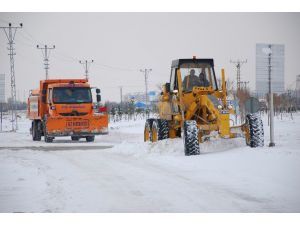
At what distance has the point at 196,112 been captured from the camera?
1795 cm

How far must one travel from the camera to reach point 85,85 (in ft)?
91.2

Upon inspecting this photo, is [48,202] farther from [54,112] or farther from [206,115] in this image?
[54,112]

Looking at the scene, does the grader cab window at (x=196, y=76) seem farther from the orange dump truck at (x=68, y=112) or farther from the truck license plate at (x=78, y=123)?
the truck license plate at (x=78, y=123)

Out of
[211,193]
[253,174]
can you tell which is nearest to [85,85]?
[253,174]

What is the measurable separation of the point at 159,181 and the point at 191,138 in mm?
4245

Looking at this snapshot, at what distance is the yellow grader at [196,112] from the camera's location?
52.2ft

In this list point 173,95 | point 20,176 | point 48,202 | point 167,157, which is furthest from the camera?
point 173,95

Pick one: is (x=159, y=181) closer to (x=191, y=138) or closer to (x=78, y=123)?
(x=191, y=138)

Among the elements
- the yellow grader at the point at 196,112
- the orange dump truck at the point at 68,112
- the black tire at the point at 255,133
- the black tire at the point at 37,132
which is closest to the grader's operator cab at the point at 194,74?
the yellow grader at the point at 196,112

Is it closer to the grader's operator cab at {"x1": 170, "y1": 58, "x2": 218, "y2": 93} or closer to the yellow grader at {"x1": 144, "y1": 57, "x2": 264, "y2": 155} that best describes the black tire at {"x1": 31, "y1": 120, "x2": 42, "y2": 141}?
the yellow grader at {"x1": 144, "y1": 57, "x2": 264, "y2": 155}

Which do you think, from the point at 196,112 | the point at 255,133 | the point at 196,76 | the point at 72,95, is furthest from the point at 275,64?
the point at 72,95

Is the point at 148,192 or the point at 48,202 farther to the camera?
the point at 148,192

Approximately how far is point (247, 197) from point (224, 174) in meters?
2.82

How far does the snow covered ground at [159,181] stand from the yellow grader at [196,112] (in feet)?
2.00
